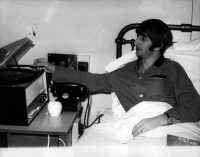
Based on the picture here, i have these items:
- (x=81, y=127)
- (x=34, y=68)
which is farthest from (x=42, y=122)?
(x=81, y=127)

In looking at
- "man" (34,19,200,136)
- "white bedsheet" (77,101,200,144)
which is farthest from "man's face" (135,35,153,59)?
"white bedsheet" (77,101,200,144)

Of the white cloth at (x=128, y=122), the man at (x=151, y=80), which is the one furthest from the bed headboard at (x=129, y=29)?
the white cloth at (x=128, y=122)

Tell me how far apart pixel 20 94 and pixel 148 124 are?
621mm

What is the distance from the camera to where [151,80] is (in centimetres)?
156

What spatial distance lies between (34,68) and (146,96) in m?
0.65

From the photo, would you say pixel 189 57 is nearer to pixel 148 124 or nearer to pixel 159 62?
pixel 159 62

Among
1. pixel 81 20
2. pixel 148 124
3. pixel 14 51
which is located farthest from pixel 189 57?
pixel 14 51

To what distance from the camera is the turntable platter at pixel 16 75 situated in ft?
4.33

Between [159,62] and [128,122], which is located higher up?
[159,62]

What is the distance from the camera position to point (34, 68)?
1.59 metres

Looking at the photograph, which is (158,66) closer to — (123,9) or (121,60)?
(121,60)

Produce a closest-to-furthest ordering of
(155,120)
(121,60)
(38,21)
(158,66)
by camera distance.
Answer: (155,120) < (158,66) < (121,60) < (38,21)

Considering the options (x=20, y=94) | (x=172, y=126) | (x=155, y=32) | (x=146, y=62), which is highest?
(x=155, y=32)

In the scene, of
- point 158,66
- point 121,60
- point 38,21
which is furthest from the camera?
point 38,21
